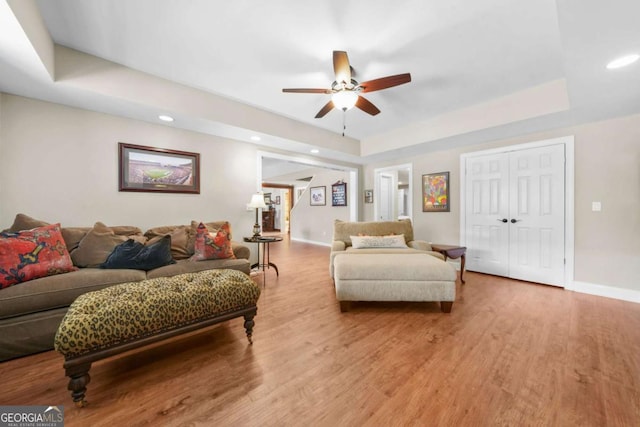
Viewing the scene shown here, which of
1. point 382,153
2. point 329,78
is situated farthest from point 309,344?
point 382,153

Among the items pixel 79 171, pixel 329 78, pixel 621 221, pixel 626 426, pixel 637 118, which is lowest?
pixel 626 426

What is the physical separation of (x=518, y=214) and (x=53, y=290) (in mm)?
5311

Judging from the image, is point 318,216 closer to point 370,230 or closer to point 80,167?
point 370,230

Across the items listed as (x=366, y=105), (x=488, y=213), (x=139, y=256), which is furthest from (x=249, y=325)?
(x=488, y=213)

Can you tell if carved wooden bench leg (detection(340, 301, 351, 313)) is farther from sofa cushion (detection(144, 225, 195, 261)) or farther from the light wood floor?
sofa cushion (detection(144, 225, 195, 261))

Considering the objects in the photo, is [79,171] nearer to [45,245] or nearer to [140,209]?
[140,209]

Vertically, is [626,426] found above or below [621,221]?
below

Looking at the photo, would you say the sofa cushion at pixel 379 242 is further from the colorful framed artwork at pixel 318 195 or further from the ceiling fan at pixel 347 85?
the colorful framed artwork at pixel 318 195

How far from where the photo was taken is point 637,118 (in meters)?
2.63

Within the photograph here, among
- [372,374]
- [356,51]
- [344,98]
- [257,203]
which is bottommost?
[372,374]

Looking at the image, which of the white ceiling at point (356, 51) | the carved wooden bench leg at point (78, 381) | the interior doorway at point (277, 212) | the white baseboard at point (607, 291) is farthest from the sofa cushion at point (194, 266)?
the interior doorway at point (277, 212)

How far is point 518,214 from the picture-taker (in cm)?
345

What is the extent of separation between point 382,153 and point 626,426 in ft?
13.4

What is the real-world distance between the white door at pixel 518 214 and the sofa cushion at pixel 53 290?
4732 mm
